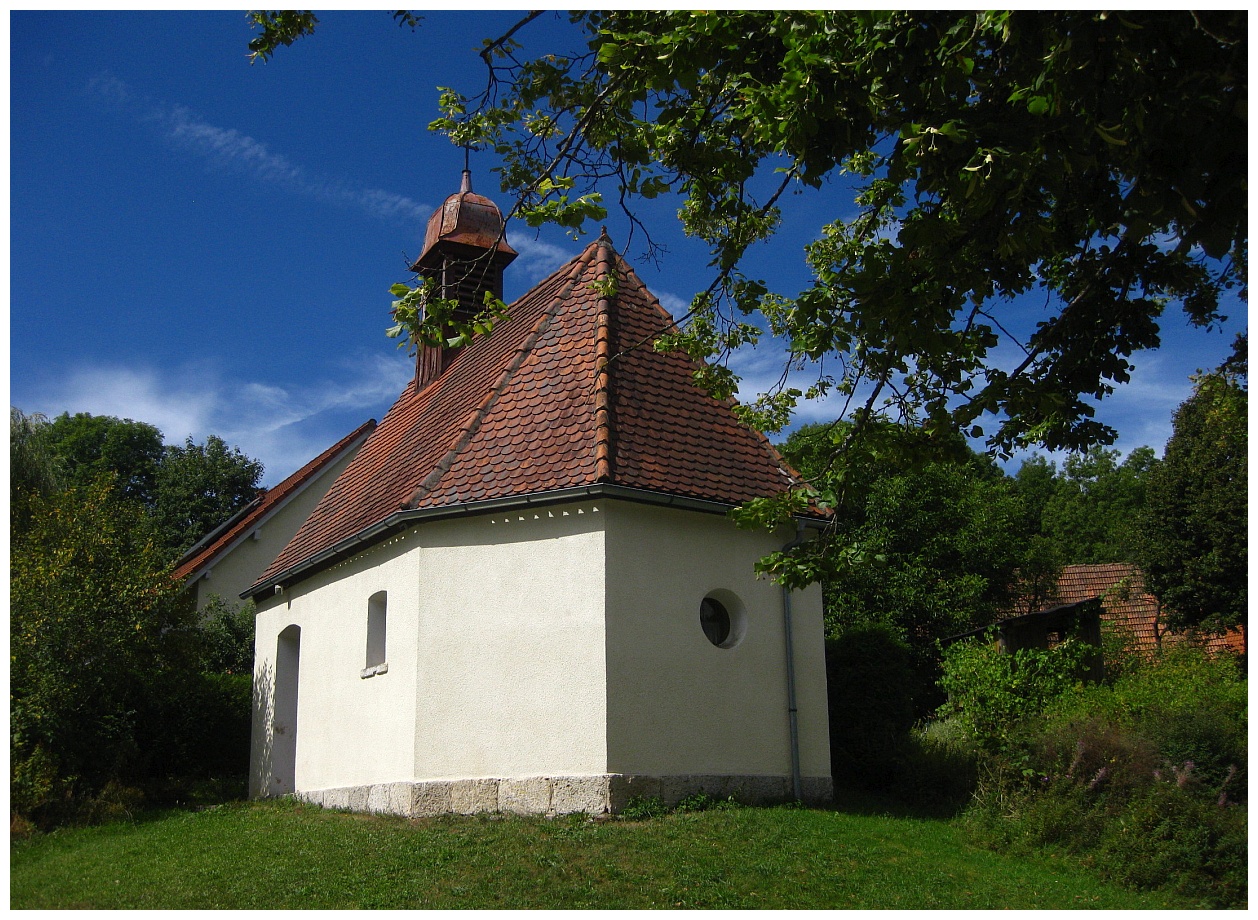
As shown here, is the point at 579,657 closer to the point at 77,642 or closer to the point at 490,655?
the point at 490,655

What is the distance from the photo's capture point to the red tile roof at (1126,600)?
26094 millimetres

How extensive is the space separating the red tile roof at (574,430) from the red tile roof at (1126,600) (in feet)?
49.4

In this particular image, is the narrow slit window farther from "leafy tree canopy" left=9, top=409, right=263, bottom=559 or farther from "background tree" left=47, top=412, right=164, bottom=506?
"background tree" left=47, top=412, right=164, bottom=506

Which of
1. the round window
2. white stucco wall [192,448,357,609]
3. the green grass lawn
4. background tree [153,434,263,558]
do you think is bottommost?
the green grass lawn

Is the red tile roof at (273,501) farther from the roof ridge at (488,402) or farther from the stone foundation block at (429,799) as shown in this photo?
the stone foundation block at (429,799)

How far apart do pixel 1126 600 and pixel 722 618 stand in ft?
66.6

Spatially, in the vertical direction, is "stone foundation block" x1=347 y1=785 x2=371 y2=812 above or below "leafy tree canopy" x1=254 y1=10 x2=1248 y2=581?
below

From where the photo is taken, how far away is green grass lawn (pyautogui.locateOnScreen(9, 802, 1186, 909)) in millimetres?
8492

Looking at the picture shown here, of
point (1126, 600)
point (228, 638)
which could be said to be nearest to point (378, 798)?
point (228, 638)

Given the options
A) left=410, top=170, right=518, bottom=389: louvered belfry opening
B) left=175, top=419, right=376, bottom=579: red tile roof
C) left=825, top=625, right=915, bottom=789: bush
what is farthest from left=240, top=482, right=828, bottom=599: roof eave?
left=175, top=419, right=376, bottom=579: red tile roof

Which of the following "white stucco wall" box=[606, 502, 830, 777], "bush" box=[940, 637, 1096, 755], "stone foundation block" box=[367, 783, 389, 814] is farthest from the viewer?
"bush" box=[940, 637, 1096, 755]

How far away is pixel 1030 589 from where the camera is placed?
27047 millimetres

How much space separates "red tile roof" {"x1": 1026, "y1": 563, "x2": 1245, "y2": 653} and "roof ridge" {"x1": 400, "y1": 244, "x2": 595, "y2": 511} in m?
16.2

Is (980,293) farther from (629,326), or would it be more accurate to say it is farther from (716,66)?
(629,326)
